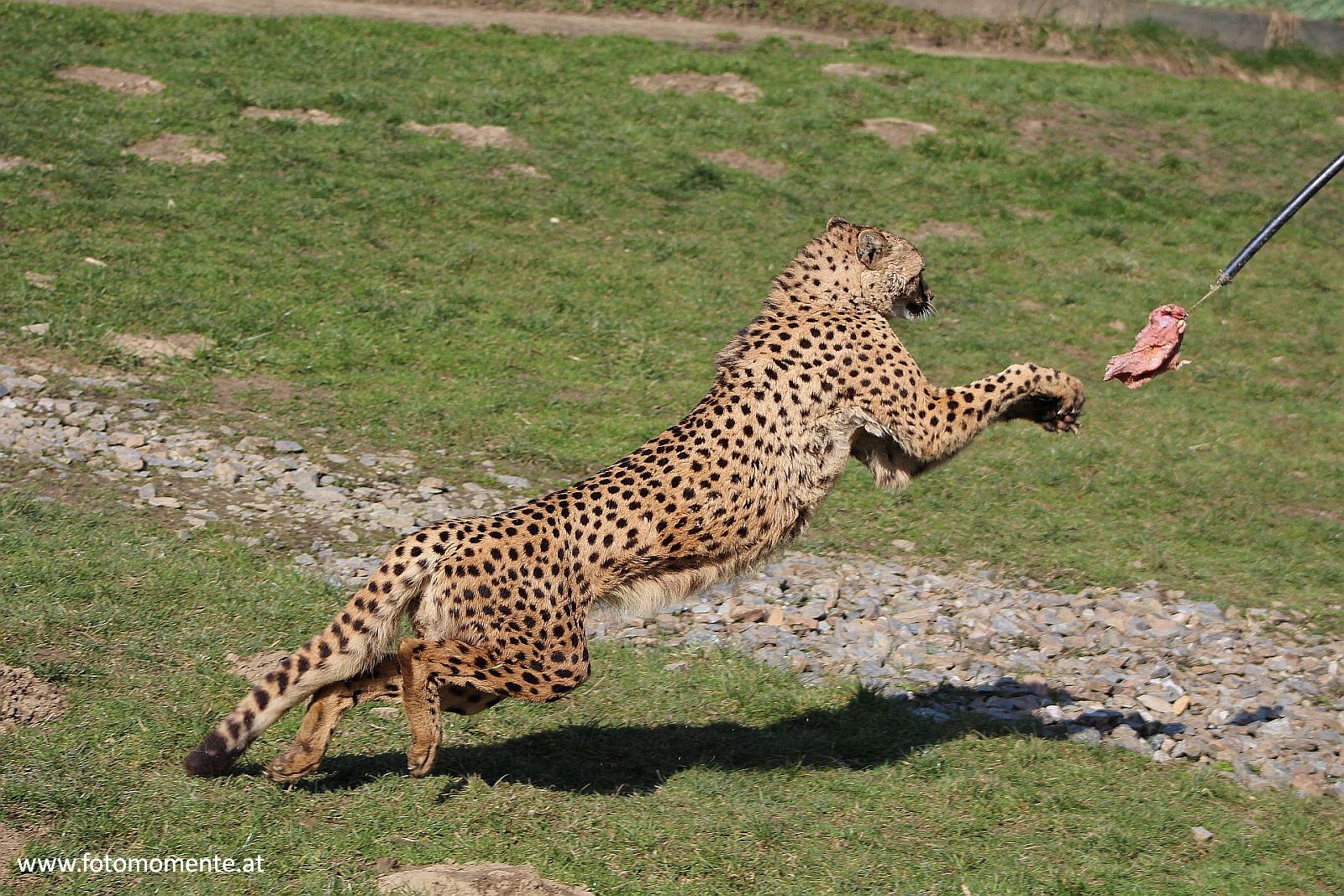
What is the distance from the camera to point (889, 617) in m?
7.96

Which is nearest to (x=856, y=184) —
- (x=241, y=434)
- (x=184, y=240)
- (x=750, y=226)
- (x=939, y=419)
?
(x=750, y=226)

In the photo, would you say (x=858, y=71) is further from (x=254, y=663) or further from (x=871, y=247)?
(x=254, y=663)

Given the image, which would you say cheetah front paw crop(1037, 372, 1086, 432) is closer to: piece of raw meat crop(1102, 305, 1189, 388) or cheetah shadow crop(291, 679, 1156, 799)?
piece of raw meat crop(1102, 305, 1189, 388)

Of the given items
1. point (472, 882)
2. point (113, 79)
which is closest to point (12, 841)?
point (472, 882)

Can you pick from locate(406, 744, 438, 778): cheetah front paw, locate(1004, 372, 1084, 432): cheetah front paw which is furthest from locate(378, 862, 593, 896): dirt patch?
locate(1004, 372, 1084, 432): cheetah front paw

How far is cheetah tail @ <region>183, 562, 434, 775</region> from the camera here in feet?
17.9

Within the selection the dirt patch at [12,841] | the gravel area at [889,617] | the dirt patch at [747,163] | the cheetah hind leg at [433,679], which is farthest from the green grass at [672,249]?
the dirt patch at [12,841]

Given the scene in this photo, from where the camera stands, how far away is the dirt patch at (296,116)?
14.3 m

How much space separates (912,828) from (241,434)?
510cm

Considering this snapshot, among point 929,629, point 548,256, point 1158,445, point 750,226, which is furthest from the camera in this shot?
point 750,226

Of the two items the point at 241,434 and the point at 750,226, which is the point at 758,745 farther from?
the point at 750,226

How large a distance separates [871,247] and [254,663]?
11.2ft

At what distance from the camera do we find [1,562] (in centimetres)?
688

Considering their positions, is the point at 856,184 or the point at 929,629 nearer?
the point at 929,629
